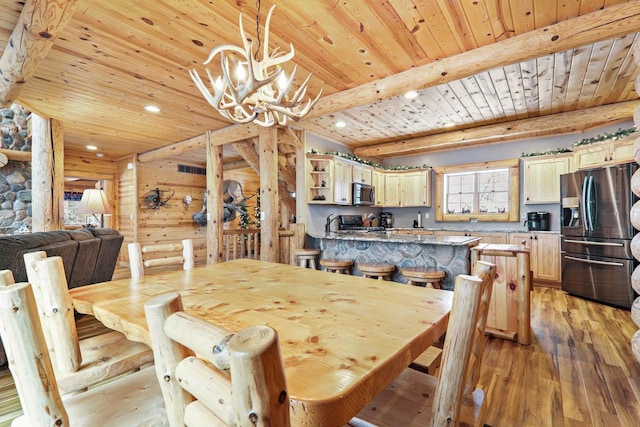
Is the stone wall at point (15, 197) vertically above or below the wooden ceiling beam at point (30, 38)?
below

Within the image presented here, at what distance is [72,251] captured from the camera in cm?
281

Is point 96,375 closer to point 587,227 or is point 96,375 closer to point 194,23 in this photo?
point 194,23

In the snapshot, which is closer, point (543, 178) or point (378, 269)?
point (378, 269)

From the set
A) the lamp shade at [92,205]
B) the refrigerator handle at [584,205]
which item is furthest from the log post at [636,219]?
the lamp shade at [92,205]

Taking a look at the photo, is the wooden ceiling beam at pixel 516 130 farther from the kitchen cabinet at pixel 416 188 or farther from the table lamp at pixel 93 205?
the table lamp at pixel 93 205

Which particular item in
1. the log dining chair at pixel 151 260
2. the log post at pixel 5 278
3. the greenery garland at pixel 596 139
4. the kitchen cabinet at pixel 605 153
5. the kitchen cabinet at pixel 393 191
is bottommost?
the log dining chair at pixel 151 260

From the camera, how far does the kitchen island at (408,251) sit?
120 inches

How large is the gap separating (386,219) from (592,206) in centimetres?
345

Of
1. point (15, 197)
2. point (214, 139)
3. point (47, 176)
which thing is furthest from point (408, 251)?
point (15, 197)

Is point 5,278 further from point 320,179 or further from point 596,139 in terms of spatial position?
point 596,139

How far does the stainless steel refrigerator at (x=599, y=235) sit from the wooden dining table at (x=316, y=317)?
3730 millimetres

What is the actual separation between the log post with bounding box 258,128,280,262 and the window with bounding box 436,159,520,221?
3.69 m

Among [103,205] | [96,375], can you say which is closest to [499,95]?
[96,375]

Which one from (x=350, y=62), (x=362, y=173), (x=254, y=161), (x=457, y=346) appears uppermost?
A: (x=350, y=62)
